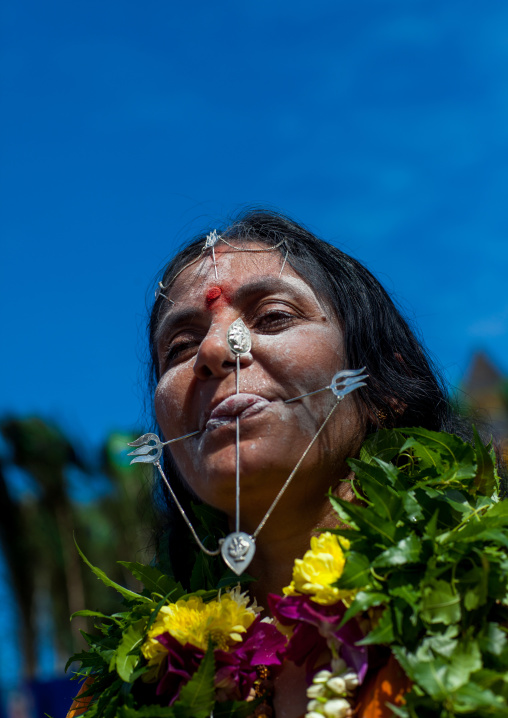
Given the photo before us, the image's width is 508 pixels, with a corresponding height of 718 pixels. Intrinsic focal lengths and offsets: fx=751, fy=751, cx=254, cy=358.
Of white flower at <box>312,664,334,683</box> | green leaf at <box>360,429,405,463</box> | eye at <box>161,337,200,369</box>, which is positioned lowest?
white flower at <box>312,664,334,683</box>

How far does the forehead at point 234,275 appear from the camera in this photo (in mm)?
2689

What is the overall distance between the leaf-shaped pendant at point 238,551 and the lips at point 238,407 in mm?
385

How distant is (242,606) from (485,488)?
85cm

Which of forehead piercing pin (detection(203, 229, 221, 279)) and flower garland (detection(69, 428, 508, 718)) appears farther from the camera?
forehead piercing pin (detection(203, 229, 221, 279))

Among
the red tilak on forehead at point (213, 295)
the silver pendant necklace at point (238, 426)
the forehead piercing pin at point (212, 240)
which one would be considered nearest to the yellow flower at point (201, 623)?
the silver pendant necklace at point (238, 426)

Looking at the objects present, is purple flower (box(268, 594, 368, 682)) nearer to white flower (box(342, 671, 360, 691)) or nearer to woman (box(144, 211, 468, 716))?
white flower (box(342, 671, 360, 691))

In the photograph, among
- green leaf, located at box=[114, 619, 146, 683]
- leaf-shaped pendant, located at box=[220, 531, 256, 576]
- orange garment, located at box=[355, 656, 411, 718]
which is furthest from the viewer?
green leaf, located at box=[114, 619, 146, 683]

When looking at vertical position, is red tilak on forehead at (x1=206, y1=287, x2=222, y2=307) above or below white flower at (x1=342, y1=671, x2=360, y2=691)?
above

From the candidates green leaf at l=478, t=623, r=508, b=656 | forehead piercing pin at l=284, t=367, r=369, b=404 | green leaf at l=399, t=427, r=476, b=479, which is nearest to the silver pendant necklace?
forehead piercing pin at l=284, t=367, r=369, b=404

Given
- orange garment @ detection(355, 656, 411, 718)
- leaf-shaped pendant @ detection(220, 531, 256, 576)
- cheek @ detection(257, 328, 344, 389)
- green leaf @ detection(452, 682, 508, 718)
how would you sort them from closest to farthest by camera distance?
1. green leaf @ detection(452, 682, 508, 718)
2. orange garment @ detection(355, 656, 411, 718)
3. leaf-shaped pendant @ detection(220, 531, 256, 576)
4. cheek @ detection(257, 328, 344, 389)

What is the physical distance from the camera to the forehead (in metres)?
2.69

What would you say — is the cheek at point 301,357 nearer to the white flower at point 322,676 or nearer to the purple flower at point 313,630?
the purple flower at point 313,630

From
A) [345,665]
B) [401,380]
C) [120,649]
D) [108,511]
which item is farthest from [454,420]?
[108,511]

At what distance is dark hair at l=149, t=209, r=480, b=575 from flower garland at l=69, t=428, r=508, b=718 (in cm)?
28
